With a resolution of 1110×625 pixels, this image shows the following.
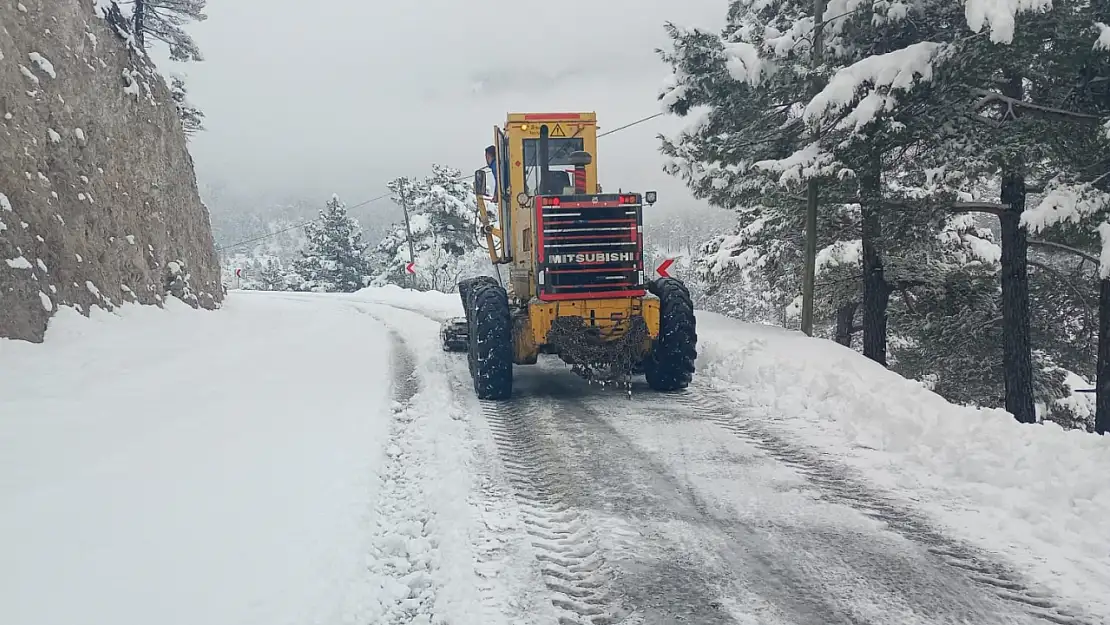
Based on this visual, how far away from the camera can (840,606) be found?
3613mm

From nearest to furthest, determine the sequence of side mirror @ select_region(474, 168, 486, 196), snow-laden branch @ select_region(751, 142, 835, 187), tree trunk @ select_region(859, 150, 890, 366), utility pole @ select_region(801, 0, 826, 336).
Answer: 1. side mirror @ select_region(474, 168, 486, 196)
2. snow-laden branch @ select_region(751, 142, 835, 187)
3. utility pole @ select_region(801, 0, 826, 336)
4. tree trunk @ select_region(859, 150, 890, 366)

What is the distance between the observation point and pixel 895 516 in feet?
15.4

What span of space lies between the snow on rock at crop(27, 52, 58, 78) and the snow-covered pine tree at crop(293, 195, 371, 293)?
122ft

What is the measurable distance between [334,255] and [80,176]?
38377mm

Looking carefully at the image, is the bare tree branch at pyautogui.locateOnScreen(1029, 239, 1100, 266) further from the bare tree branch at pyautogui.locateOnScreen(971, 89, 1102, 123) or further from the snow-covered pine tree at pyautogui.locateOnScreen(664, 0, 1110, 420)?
the bare tree branch at pyautogui.locateOnScreen(971, 89, 1102, 123)

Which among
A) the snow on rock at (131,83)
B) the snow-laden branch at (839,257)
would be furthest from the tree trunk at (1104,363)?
the snow on rock at (131,83)

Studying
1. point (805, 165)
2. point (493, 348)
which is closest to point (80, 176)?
point (493, 348)

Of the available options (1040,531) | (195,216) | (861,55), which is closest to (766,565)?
(1040,531)

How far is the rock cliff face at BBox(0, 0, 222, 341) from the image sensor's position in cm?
1042

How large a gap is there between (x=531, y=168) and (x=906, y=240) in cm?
837

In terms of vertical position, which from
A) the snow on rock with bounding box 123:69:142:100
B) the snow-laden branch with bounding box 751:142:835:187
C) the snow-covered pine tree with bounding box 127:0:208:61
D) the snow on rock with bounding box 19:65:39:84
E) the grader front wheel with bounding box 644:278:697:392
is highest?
the snow-covered pine tree with bounding box 127:0:208:61

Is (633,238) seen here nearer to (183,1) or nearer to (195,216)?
(195,216)

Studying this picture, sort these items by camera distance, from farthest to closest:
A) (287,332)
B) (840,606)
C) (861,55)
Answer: (287,332), (861,55), (840,606)

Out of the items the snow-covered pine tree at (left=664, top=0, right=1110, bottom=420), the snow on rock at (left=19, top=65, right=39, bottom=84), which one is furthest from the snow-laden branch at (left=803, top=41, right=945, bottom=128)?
the snow on rock at (left=19, top=65, right=39, bottom=84)
